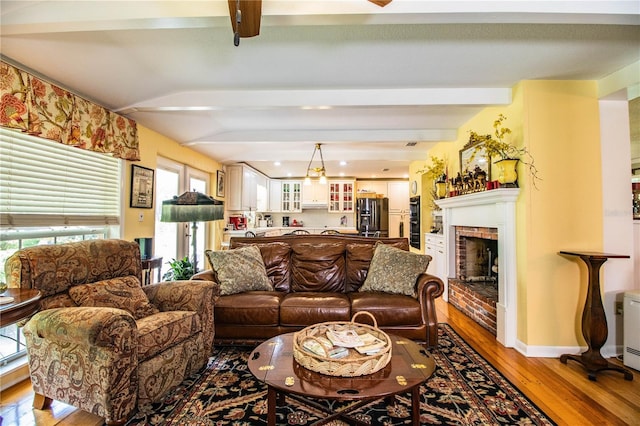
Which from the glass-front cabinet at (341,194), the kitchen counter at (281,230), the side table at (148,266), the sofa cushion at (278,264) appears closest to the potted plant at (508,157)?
the sofa cushion at (278,264)

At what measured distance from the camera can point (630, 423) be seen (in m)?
1.72

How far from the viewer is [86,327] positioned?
1.54 metres

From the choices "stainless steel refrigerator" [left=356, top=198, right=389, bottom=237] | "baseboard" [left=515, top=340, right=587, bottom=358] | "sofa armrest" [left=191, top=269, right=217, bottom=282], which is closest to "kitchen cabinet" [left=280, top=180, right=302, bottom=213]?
"stainless steel refrigerator" [left=356, top=198, right=389, bottom=237]

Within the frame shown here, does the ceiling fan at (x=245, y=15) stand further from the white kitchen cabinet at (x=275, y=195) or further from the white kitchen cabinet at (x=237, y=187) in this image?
the white kitchen cabinet at (x=275, y=195)

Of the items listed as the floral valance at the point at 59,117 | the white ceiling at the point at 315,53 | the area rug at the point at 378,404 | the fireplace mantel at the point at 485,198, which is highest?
the white ceiling at the point at 315,53

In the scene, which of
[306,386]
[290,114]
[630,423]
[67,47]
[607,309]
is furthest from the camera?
[290,114]

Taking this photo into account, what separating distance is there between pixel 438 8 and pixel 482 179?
2143 millimetres

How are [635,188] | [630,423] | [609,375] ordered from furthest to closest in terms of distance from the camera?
[635,188], [609,375], [630,423]

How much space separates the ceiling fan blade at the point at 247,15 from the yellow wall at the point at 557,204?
2.47 metres

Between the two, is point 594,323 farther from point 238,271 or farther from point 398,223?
→ point 398,223

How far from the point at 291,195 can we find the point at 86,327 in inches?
281

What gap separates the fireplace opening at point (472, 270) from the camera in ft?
11.6

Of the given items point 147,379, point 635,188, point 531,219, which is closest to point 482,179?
point 531,219

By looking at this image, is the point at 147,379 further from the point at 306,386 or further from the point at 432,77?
the point at 432,77
